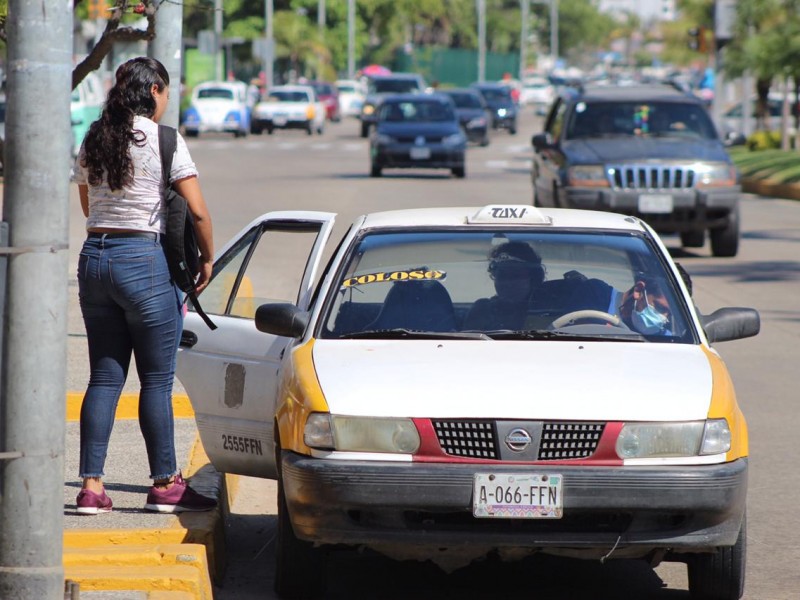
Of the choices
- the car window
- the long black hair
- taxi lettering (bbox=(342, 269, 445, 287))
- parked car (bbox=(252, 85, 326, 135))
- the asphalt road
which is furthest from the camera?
parked car (bbox=(252, 85, 326, 135))

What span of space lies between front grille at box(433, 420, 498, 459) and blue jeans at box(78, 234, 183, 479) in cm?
131

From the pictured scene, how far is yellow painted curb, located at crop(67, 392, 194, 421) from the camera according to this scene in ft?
27.9

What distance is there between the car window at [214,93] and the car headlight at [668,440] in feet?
149

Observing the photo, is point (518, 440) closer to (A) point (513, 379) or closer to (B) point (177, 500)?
(A) point (513, 379)

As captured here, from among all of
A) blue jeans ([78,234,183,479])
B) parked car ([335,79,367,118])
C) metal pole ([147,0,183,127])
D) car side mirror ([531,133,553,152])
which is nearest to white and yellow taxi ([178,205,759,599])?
blue jeans ([78,234,183,479])

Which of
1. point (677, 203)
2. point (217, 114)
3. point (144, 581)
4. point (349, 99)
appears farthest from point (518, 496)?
point (349, 99)

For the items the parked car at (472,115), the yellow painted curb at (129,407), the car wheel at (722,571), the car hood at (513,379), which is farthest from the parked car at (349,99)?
the car wheel at (722,571)

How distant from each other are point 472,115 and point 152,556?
40.4 meters

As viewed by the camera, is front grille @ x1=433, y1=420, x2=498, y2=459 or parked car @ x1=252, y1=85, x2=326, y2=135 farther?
parked car @ x1=252, y1=85, x2=326, y2=135

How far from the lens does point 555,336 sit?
19.2 feet

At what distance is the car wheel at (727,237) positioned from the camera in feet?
56.7

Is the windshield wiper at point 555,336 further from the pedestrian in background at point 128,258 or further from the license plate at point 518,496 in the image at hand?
the pedestrian in background at point 128,258

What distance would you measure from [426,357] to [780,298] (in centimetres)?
928

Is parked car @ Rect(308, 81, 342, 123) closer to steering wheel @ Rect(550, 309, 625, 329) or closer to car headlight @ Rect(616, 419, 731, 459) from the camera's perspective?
steering wheel @ Rect(550, 309, 625, 329)
